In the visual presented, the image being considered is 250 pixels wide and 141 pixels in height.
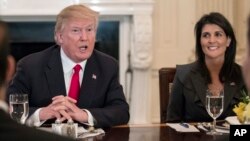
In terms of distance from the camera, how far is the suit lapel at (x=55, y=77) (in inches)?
105

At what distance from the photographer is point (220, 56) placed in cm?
307

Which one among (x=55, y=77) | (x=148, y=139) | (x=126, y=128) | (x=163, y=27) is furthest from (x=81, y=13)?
(x=163, y=27)

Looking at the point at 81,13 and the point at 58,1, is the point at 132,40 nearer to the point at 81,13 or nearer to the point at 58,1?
the point at 58,1

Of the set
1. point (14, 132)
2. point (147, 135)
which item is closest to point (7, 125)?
point (14, 132)

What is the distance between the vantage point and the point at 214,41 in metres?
3.09

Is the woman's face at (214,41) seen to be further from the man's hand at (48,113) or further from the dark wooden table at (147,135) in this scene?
the man's hand at (48,113)

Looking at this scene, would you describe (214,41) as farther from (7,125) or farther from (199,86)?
(7,125)

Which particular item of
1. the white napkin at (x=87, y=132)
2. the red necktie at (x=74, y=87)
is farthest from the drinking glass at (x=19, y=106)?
the red necktie at (x=74, y=87)

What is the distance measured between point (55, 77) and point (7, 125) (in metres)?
1.66

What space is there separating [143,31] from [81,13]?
74.2 inches

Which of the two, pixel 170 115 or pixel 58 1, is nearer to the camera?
pixel 170 115

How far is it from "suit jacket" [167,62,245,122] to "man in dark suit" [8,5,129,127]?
0.39 metres

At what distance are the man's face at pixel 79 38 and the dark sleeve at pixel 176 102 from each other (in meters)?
0.57

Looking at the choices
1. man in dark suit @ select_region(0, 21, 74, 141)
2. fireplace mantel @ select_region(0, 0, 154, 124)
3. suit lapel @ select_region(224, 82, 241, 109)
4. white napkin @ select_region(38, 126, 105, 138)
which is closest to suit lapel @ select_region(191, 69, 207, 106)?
suit lapel @ select_region(224, 82, 241, 109)
